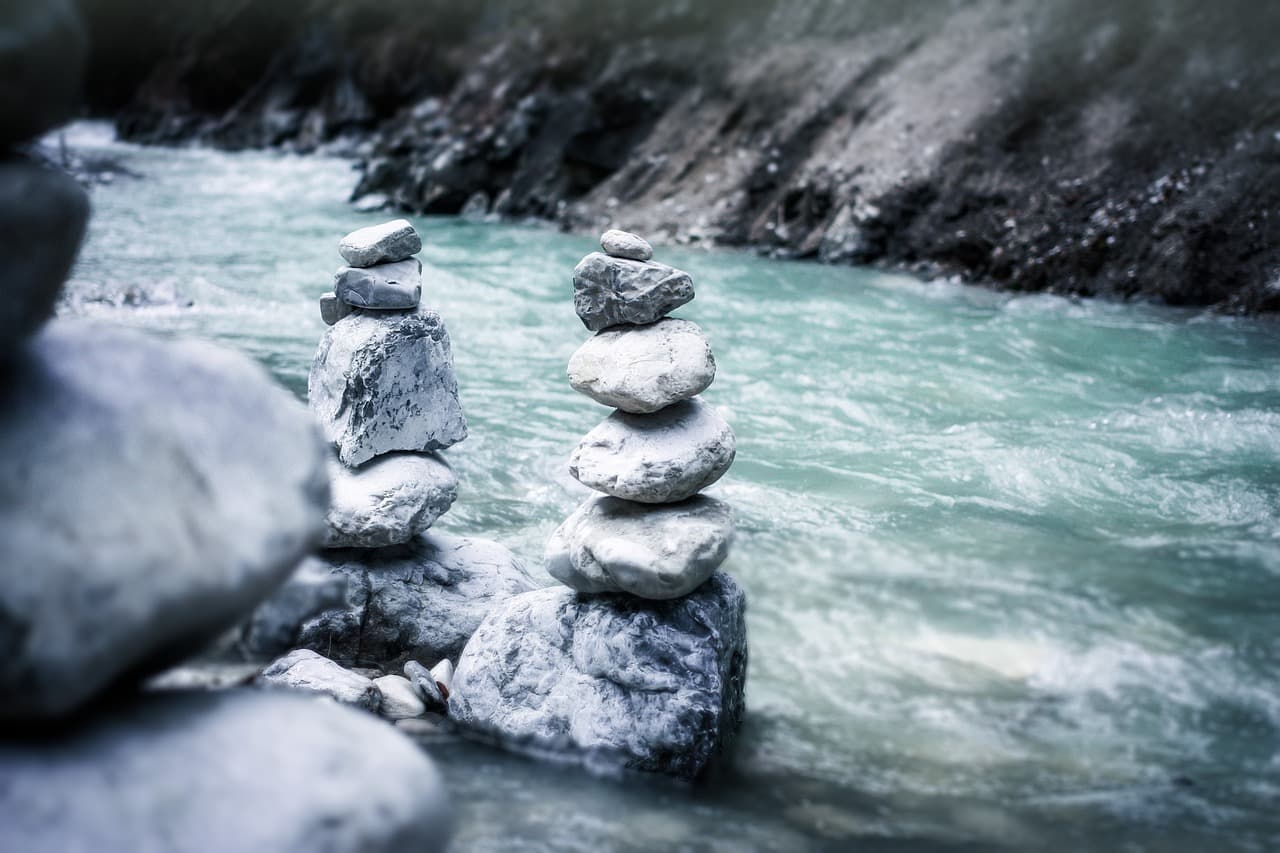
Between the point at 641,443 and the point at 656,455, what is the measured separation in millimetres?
102

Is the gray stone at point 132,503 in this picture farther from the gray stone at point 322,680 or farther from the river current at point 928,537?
the gray stone at point 322,680

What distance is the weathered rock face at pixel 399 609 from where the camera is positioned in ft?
17.2

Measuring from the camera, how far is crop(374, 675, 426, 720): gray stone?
4520 mm

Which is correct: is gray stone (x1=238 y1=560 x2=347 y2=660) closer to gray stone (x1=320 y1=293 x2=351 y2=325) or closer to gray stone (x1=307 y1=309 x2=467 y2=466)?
gray stone (x1=307 y1=309 x2=467 y2=466)

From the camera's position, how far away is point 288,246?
56.4 feet

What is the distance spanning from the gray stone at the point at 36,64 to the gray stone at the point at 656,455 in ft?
8.15

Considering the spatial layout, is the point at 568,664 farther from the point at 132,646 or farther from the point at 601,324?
the point at 132,646

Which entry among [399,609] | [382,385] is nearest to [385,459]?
[382,385]

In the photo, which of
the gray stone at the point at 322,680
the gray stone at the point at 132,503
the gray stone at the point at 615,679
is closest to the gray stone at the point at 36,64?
the gray stone at the point at 132,503

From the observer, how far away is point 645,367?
4.45 m

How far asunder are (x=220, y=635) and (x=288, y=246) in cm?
1584

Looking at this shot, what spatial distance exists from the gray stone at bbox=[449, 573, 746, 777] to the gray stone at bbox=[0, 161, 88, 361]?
8.35 feet

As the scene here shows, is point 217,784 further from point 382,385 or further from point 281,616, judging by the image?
point 382,385

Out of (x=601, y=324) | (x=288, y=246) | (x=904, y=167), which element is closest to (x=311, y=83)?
(x=288, y=246)
